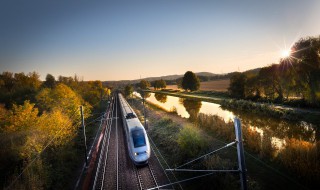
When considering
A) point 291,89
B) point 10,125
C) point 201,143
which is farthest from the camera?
point 291,89

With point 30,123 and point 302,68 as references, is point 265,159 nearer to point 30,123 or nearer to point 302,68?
point 30,123

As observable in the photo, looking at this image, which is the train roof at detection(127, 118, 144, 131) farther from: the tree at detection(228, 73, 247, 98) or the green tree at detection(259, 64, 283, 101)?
the tree at detection(228, 73, 247, 98)

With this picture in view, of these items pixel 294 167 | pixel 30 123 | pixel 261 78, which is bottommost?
pixel 294 167

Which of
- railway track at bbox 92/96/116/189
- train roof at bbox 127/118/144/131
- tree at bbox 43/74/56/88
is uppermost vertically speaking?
tree at bbox 43/74/56/88

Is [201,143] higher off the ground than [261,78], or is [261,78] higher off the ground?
[261,78]

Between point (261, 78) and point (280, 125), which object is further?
point (261, 78)

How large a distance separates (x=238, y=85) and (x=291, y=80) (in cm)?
1586

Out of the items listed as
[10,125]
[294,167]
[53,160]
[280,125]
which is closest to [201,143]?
[294,167]

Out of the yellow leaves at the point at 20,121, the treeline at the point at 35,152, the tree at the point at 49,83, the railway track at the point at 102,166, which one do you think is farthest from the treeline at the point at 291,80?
the tree at the point at 49,83

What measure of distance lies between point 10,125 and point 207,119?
83.7ft

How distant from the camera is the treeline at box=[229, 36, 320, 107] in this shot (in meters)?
34.2

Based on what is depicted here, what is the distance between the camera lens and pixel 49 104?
117ft

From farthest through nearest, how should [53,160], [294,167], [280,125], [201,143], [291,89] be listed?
[291,89] → [280,125] → [53,160] → [201,143] → [294,167]

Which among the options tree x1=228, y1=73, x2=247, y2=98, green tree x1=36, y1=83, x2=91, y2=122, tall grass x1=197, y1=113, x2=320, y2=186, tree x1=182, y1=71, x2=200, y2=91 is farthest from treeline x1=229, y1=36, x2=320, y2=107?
green tree x1=36, y1=83, x2=91, y2=122
